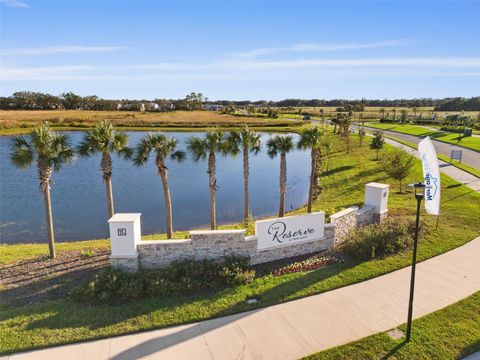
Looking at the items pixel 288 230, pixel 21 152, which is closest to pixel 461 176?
pixel 288 230

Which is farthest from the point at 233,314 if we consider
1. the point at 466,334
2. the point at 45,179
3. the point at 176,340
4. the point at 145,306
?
the point at 45,179

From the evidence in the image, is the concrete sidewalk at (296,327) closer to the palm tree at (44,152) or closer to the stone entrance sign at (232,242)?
the stone entrance sign at (232,242)

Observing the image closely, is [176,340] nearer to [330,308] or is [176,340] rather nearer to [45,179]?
[330,308]

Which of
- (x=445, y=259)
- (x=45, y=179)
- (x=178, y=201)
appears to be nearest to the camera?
(x=445, y=259)

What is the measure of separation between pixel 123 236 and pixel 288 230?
5.65 m

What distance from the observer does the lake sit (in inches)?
812

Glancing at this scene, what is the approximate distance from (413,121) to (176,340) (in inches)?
2870

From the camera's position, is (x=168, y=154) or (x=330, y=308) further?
(x=168, y=154)

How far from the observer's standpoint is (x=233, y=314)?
392 inches

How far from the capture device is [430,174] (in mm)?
11523

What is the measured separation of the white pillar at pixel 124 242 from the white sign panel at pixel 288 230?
4083mm

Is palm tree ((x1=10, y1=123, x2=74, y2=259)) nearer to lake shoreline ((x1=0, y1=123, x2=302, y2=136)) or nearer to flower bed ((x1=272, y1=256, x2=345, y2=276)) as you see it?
flower bed ((x1=272, y1=256, x2=345, y2=276))

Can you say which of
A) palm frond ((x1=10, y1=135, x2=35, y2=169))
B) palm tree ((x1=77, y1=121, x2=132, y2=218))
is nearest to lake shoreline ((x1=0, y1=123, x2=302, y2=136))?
palm tree ((x1=77, y1=121, x2=132, y2=218))

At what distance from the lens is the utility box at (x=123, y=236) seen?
1156 centimetres
